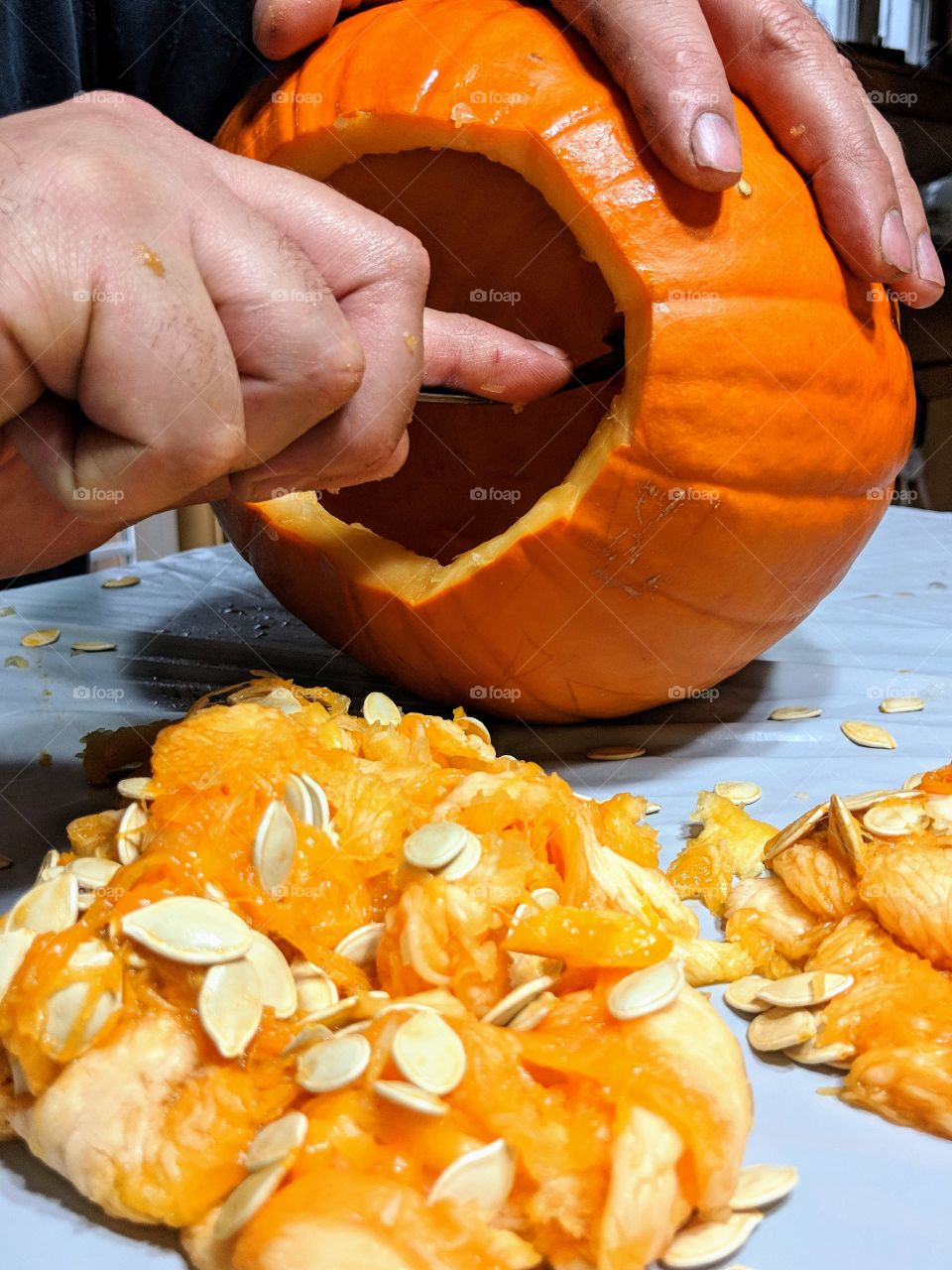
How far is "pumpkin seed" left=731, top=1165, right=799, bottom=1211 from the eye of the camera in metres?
0.62

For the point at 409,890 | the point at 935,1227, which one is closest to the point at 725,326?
the point at 409,890

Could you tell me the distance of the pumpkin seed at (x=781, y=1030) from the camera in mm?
743

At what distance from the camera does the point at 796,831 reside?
3.03 feet

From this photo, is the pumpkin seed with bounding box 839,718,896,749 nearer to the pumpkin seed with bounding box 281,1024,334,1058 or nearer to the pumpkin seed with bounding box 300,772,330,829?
the pumpkin seed with bounding box 300,772,330,829

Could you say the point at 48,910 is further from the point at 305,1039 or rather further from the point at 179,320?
the point at 179,320

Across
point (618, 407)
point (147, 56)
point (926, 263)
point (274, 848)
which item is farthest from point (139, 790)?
point (147, 56)

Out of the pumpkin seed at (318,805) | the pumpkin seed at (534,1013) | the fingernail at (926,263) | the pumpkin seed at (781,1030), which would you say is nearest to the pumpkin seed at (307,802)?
the pumpkin seed at (318,805)

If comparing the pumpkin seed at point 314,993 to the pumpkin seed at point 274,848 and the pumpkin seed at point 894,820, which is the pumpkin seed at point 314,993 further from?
the pumpkin seed at point 894,820

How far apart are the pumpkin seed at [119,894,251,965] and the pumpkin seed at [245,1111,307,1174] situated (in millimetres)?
110

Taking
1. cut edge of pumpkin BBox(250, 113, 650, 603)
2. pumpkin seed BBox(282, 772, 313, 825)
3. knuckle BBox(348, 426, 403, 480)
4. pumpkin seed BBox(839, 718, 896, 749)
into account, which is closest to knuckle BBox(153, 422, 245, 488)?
knuckle BBox(348, 426, 403, 480)

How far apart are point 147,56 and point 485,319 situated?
2.51 ft

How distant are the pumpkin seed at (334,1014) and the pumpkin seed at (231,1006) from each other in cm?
3

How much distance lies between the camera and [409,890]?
733 millimetres

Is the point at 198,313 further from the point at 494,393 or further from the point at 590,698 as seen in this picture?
the point at 590,698
